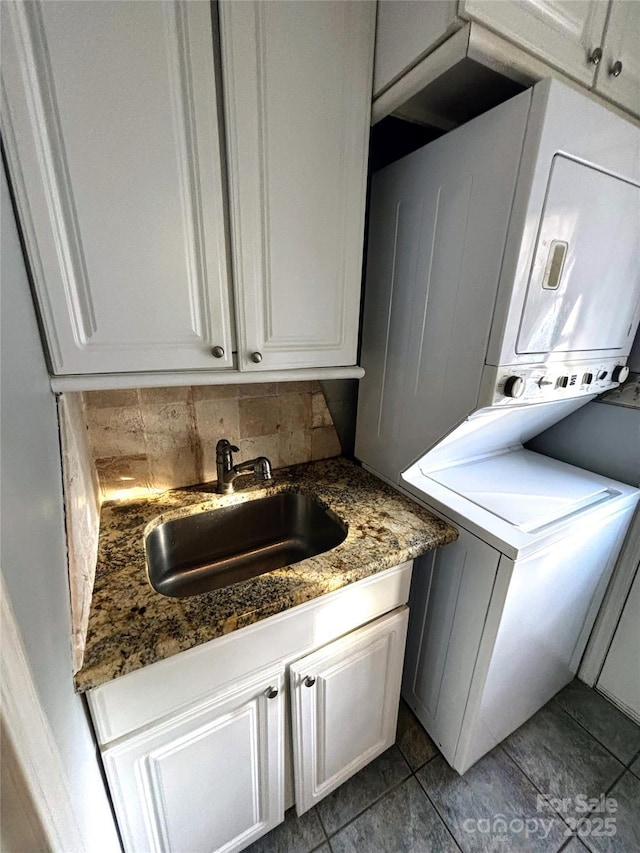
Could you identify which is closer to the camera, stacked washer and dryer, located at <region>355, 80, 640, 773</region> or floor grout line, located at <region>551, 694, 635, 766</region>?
stacked washer and dryer, located at <region>355, 80, 640, 773</region>

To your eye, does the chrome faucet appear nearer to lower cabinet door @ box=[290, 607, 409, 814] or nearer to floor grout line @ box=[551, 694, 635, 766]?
lower cabinet door @ box=[290, 607, 409, 814]

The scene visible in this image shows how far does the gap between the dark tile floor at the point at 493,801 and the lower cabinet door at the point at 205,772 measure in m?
0.30

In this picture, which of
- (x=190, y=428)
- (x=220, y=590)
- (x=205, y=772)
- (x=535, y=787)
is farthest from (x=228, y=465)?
(x=535, y=787)

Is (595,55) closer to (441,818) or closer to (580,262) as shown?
(580,262)

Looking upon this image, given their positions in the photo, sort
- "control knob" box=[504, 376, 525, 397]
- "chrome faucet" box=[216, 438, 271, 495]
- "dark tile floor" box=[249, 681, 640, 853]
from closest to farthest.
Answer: "control knob" box=[504, 376, 525, 397]
"dark tile floor" box=[249, 681, 640, 853]
"chrome faucet" box=[216, 438, 271, 495]

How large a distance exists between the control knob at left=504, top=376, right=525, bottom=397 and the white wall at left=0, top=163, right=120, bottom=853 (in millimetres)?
1044

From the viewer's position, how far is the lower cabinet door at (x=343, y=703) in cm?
101

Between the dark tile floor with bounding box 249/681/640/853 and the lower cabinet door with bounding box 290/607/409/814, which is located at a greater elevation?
the lower cabinet door with bounding box 290/607/409/814

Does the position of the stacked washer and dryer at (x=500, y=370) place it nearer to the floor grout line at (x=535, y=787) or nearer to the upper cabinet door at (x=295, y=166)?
the floor grout line at (x=535, y=787)

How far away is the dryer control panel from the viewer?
96cm

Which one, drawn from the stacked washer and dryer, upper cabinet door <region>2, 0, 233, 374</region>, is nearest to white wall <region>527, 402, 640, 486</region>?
the stacked washer and dryer

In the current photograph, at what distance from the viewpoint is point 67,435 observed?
820 millimetres

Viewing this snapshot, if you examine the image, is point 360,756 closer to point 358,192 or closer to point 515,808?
point 515,808

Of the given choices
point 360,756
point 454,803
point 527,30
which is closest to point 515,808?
point 454,803
